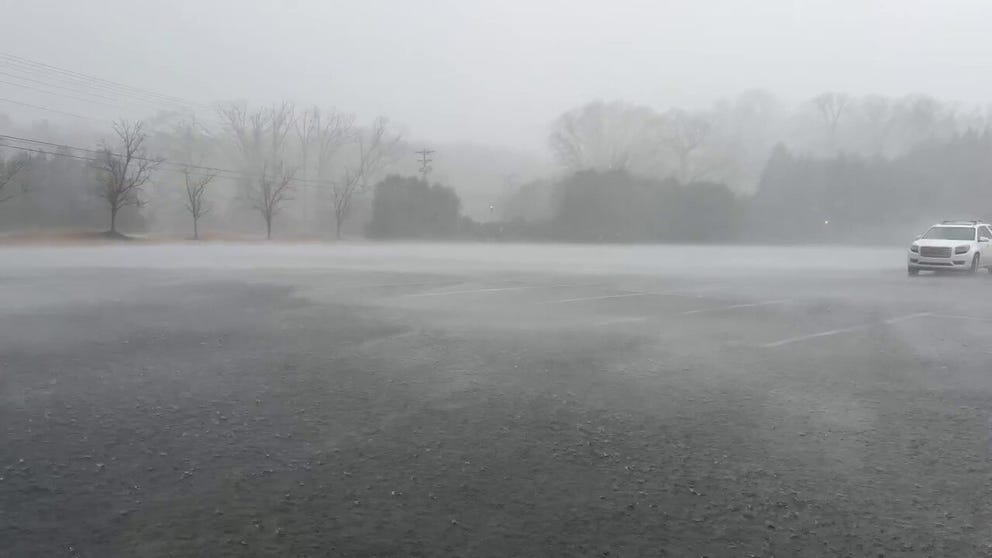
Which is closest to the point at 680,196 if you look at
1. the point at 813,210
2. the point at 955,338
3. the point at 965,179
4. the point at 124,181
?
the point at 813,210

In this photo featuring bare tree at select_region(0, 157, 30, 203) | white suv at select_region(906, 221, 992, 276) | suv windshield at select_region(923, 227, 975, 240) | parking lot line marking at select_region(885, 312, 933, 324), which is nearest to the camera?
parking lot line marking at select_region(885, 312, 933, 324)

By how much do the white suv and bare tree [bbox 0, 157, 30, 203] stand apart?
135 ft

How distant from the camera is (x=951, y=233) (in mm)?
23672

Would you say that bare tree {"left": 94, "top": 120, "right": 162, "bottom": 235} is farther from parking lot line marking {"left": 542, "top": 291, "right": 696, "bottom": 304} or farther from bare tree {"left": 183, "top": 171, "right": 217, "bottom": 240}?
parking lot line marking {"left": 542, "top": 291, "right": 696, "bottom": 304}

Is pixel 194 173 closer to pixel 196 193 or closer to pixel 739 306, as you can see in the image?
pixel 196 193

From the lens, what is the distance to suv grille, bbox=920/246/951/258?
73.3 feet

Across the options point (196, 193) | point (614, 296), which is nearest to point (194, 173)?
point (196, 193)

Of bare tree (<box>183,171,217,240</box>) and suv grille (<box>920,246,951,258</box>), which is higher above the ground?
bare tree (<box>183,171,217,240</box>)

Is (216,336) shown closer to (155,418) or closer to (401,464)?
(155,418)

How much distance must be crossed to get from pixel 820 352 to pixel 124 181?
4880 centimetres

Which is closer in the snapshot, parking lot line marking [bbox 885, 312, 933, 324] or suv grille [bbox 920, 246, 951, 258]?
parking lot line marking [bbox 885, 312, 933, 324]

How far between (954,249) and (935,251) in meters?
0.50

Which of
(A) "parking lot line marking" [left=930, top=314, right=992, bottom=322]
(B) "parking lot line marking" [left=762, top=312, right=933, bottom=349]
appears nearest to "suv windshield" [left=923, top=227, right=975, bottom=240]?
(A) "parking lot line marking" [left=930, top=314, right=992, bottom=322]

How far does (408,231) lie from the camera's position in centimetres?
5350
